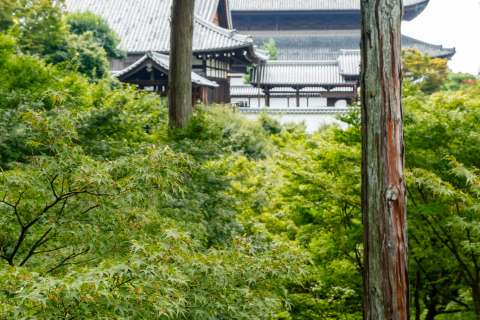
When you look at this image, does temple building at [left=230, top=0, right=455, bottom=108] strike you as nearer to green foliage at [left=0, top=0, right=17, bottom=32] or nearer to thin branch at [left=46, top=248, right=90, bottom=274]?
green foliage at [left=0, top=0, right=17, bottom=32]

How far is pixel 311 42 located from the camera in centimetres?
4400

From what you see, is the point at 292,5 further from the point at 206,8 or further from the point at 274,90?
the point at 206,8

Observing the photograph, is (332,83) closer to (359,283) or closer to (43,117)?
(359,283)

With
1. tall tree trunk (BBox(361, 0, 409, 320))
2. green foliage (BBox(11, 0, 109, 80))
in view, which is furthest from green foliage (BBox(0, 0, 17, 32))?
tall tree trunk (BBox(361, 0, 409, 320))

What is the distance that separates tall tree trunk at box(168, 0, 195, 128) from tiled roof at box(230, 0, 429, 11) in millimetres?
34148

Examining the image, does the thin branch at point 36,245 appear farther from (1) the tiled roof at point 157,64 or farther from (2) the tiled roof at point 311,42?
(2) the tiled roof at point 311,42

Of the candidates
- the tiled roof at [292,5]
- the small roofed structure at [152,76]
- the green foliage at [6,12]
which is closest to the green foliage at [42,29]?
the green foliage at [6,12]

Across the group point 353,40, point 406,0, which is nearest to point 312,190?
point 353,40

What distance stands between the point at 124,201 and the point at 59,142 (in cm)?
53

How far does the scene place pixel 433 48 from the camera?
131ft

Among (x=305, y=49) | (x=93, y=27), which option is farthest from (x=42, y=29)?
(x=305, y=49)

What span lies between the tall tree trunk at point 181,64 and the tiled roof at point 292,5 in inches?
1344

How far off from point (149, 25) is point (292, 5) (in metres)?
15.0

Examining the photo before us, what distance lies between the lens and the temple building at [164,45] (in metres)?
24.4
